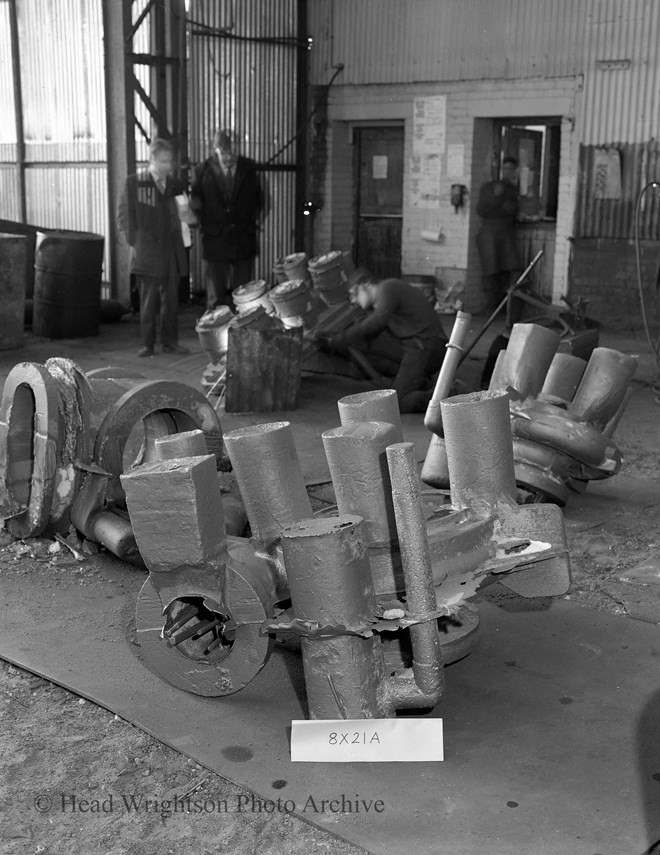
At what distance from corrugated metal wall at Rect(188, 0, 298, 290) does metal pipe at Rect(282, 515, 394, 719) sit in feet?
38.0

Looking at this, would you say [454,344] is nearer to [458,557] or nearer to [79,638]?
[458,557]

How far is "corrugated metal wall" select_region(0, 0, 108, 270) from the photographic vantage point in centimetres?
1326

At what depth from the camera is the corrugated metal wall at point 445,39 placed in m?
12.1

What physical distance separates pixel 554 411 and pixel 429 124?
365 inches

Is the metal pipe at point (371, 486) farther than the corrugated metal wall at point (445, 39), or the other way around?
the corrugated metal wall at point (445, 39)

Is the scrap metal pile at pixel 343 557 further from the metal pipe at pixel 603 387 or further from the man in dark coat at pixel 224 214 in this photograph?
the man in dark coat at pixel 224 214

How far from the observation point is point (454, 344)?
4.95 m

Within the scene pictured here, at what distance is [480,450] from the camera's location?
11.0 ft

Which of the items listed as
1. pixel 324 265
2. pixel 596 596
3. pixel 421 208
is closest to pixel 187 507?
pixel 596 596

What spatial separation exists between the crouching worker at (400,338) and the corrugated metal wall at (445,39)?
5508 millimetres

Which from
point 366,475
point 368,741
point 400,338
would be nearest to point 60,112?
point 400,338

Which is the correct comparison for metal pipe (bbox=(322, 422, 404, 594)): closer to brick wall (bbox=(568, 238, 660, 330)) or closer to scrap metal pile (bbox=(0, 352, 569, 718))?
scrap metal pile (bbox=(0, 352, 569, 718))

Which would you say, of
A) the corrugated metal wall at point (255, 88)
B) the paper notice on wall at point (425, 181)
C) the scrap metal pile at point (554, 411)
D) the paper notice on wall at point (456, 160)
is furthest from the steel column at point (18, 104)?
the scrap metal pile at point (554, 411)

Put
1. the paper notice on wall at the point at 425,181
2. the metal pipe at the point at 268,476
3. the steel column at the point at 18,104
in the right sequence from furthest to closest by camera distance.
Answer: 1. the steel column at the point at 18,104
2. the paper notice on wall at the point at 425,181
3. the metal pipe at the point at 268,476
